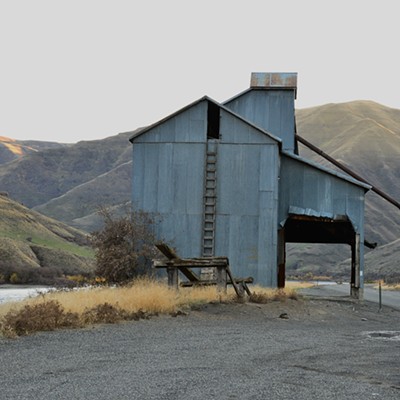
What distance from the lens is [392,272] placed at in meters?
94.2

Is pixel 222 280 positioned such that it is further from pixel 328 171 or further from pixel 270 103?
pixel 270 103

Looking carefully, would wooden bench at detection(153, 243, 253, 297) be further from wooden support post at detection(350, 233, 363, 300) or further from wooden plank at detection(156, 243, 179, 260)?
wooden support post at detection(350, 233, 363, 300)

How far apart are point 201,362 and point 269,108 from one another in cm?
2619

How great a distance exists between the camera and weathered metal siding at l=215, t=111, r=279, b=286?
2828cm

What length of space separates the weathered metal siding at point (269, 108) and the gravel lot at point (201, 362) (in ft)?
60.4

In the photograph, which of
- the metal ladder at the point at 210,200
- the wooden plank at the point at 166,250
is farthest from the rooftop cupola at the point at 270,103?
the wooden plank at the point at 166,250

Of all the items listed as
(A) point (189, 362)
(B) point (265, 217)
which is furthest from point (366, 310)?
(A) point (189, 362)

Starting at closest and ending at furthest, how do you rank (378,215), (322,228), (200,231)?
(200,231) < (322,228) < (378,215)

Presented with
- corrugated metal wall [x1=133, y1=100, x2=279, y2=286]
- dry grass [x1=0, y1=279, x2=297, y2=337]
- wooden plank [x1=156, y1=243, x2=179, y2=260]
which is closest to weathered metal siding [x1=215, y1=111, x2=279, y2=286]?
corrugated metal wall [x1=133, y1=100, x2=279, y2=286]

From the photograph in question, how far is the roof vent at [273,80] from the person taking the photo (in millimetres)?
36250

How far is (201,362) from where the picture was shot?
448 inches

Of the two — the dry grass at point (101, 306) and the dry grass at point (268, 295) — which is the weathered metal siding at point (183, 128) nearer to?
the dry grass at point (268, 295)

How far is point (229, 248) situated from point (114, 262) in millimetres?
4317

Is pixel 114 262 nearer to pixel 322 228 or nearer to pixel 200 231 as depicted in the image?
pixel 200 231
